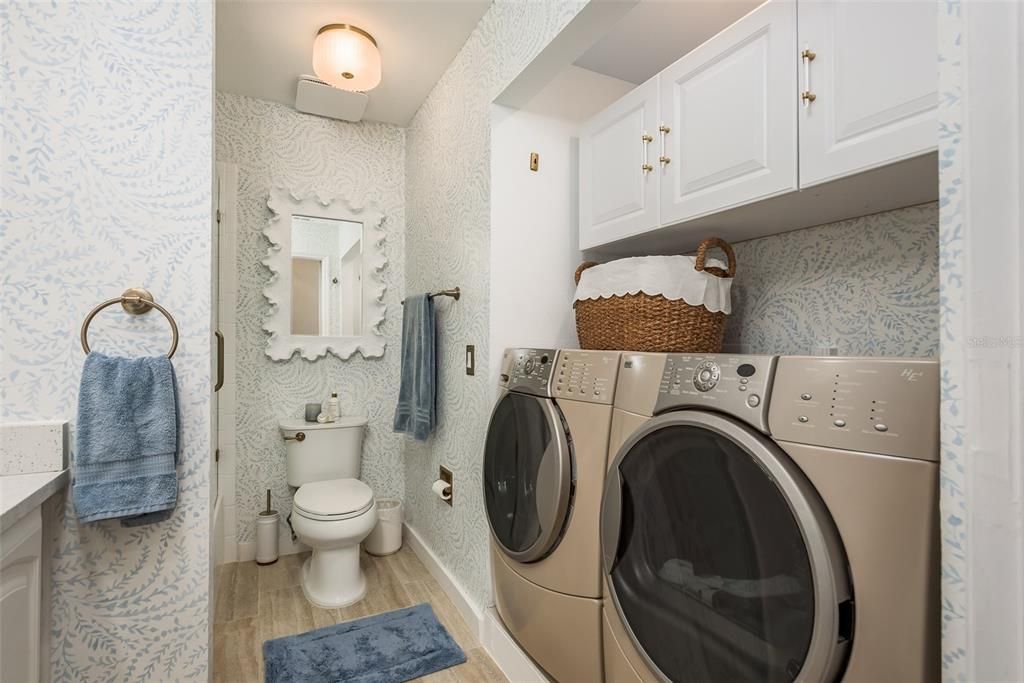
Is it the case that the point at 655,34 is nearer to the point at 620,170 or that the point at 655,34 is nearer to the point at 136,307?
the point at 620,170

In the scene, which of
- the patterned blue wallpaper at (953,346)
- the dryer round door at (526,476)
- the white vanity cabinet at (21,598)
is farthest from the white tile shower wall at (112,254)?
the patterned blue wallpaper at (953,346)

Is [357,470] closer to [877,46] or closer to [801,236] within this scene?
[801,236]

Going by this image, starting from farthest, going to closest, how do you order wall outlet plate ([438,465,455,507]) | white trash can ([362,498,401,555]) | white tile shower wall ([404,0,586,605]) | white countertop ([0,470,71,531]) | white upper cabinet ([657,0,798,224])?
1. white trash can ([362,498,401,555])
2. wall outlet plate ([438,465,455,507])
3. white tile shower wall ([404,0,586,605])
4. white upper cabinet ([657,0,798,224])
5. white countertop ([0,470,71,531])

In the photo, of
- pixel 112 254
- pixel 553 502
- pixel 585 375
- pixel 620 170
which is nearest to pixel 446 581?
pixel 553 502

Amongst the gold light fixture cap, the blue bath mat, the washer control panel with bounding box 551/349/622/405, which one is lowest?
the blue bath mat

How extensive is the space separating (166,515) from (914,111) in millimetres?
1948

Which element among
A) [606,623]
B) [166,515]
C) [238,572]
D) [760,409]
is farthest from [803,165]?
[238,572]

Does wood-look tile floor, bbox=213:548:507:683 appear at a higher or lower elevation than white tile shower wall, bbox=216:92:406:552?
lower

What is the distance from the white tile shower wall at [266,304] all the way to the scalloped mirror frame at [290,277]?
5cm

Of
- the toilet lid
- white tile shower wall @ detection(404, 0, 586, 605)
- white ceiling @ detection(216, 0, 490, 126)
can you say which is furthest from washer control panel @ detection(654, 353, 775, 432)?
white ceiling @ detection(216, 0, 490, 126)

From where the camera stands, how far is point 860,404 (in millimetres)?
760

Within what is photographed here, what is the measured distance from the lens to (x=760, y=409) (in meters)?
0.89

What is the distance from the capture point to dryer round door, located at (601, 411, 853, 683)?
0.77 metres

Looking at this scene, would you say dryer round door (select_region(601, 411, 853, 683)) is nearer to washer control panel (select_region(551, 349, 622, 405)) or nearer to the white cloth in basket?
washer control panel (select_region(551, 349, 622, 405))
